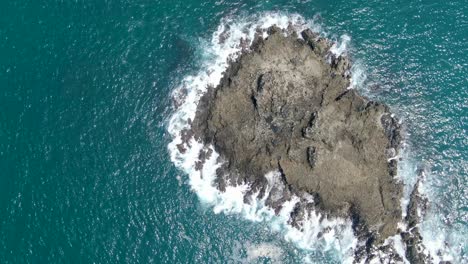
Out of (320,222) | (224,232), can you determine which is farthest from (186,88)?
(320,222)

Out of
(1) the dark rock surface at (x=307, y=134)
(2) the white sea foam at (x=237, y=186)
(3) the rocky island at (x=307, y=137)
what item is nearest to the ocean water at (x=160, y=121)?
(2) the white sea foam at (x=237, y=186)

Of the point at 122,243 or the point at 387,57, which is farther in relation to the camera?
the point at 387,57

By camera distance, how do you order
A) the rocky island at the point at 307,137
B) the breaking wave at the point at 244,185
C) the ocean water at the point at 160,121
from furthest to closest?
the breaking wave at the point at 244,185
the ocean water at the point at 160,121
the rocky island at the point at 307,137

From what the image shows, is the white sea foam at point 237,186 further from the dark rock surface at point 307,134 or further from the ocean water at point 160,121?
the dark rock surface at point 307,134

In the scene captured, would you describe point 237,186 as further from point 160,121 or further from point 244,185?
point 160,121

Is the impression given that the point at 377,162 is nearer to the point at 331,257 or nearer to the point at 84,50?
the point at 331,257

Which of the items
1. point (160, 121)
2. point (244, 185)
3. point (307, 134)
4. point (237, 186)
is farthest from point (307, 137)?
point (160, 121)
